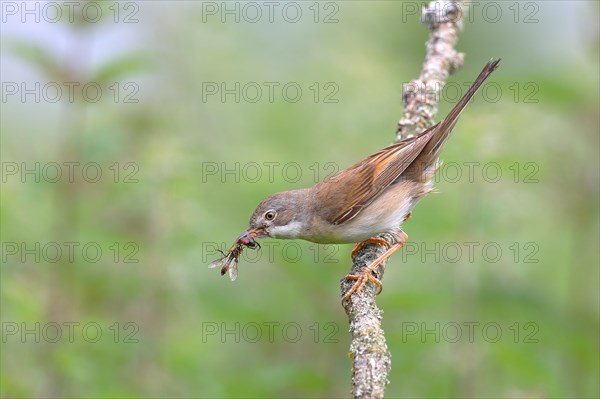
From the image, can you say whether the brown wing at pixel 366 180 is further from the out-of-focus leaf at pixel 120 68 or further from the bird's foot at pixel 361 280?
the out-of-focus leaf at pixel 120 68

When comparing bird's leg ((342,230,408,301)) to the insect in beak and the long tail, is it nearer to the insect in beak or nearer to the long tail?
the long tail

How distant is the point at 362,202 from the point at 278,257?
2.79 feet

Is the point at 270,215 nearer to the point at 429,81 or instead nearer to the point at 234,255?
the point at 234,255

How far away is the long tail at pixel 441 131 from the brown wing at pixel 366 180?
0.43 ft

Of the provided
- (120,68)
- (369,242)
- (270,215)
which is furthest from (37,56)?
(369,242)

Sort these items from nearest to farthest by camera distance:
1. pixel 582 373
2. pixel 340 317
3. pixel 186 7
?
pixel 340 317 → pixel 582 373 → pixel 186 7

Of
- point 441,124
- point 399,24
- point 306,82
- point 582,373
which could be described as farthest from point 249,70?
point 582,373

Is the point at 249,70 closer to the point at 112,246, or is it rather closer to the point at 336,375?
the point at 112,246

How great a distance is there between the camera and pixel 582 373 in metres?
6.77

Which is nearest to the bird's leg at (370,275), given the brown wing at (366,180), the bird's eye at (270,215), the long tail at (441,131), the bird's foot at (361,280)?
the bird's foot at (361,280)

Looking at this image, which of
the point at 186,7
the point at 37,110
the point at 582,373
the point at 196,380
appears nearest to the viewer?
the point at 196,380

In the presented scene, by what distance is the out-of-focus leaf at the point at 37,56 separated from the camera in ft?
19.5

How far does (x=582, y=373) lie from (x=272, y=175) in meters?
3.33

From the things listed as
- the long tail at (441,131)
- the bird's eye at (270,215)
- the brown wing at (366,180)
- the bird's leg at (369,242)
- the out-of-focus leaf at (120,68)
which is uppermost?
the out-of-focus leaf at (120,68)
